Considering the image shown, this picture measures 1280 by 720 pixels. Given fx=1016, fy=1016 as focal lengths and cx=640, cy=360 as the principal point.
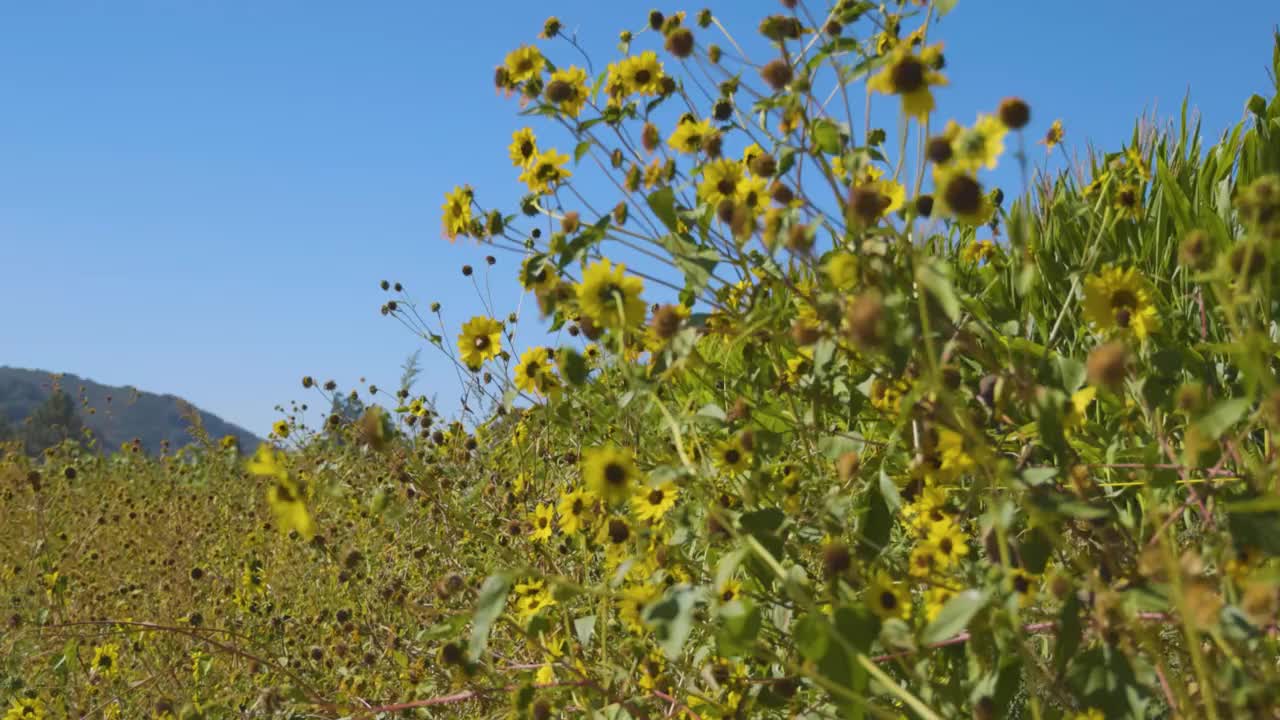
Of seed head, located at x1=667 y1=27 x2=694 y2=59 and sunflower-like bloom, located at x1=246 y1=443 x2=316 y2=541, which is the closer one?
sunflower-like bloom, located at x1=246 y1=443 x2=316 y2=541

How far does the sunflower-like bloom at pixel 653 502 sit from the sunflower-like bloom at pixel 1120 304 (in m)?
0.64

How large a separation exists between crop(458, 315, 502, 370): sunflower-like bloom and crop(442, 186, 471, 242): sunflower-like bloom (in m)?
0.18

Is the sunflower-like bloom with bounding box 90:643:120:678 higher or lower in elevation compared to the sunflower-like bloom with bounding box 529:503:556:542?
lower

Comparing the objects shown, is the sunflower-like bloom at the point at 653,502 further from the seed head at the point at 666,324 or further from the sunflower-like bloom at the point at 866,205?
the sunflower-like bloom at the point at 866,205

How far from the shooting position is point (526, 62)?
1.86 metres

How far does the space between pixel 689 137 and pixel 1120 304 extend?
2.45 ft

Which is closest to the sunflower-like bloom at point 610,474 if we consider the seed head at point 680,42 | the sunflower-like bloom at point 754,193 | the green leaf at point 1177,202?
the sunflower-like bloom at point 754,193

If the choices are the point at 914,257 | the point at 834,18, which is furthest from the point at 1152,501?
the point at 834,18

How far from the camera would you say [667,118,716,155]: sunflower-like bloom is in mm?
1691

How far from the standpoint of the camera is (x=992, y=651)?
1183 mm

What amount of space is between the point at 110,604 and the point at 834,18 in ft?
8.63

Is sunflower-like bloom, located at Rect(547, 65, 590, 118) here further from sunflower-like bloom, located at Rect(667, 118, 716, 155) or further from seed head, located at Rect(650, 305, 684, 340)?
seed head, located at Rect(650, 305, 684, 340)

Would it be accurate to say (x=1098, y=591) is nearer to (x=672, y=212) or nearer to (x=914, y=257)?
(x=914, y=257)

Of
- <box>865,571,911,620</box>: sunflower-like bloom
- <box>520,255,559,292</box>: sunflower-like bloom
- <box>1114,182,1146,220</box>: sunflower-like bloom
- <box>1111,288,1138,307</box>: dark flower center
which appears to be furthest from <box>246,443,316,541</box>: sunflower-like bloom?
<box>1114,182,1146,220</box>: sunflower-like bloom
